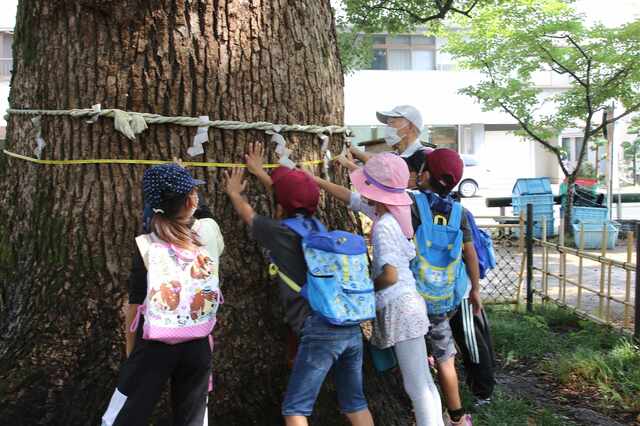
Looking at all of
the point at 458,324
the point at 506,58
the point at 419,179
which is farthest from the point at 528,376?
the point at 506,58

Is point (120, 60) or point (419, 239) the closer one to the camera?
point (120, 60)

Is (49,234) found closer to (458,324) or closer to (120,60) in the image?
(120,60)

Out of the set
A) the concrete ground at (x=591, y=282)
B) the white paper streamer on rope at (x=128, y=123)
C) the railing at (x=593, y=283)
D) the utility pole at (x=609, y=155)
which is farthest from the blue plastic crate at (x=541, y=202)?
the white paper streamer on rope at (x=128, y=123)

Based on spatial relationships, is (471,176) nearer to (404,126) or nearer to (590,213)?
(590,213)

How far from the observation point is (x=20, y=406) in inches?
117

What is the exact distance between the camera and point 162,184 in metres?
2.60

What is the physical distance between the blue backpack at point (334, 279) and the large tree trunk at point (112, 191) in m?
0.48

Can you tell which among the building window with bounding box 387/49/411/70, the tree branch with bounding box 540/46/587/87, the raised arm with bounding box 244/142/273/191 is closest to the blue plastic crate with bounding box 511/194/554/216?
the tree branch with bounding box 540/46/587/87

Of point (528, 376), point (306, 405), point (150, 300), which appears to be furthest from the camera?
point (528, 376)

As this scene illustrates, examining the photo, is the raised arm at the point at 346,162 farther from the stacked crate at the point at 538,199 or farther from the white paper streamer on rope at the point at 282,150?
the stacked crate at the point at 538,199

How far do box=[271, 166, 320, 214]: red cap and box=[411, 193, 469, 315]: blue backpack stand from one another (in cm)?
73

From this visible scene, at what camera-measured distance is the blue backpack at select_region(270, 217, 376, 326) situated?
2.81 m

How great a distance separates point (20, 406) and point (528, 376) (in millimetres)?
3679

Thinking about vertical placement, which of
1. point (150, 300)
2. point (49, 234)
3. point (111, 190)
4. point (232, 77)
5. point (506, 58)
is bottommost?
point (150, 300)
